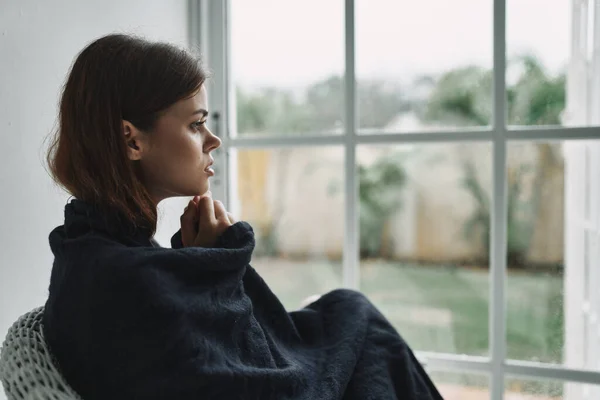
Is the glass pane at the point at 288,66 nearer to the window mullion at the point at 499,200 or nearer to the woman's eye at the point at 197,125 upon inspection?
the window mullion at the point at 499,200

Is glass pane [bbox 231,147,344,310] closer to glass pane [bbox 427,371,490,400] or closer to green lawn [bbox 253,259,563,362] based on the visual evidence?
green lawn [bbox 253,259,563,362]

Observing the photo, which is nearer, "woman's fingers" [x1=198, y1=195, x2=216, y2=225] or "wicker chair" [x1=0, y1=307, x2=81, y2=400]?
"wicker chair" [x1=0, y1=307, x2=81, y2=400]

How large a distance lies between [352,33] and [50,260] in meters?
0.95

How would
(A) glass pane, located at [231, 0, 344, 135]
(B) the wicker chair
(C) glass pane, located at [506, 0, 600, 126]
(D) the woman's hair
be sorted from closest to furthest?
(B) the wicker chair → (D) the woman's hair → (C) glass pane, located at [506, 0, 600, 126] → (A) glass pane, located at [231, 0, 344, 135]

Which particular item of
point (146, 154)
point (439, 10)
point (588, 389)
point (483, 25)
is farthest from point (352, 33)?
point (588, 389)

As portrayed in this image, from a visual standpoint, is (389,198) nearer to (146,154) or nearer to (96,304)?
(146,154)

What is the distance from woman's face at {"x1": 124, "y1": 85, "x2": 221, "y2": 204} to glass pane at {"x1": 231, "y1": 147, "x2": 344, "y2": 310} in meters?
0.62

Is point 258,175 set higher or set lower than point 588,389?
higher

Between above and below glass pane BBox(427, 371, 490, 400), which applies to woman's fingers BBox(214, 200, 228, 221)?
above

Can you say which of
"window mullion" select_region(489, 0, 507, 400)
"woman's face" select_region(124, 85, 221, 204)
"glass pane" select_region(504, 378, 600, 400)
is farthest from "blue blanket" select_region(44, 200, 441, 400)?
"glass pane" select_region(504, 378, 600, 400)

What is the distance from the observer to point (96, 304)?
0.87m

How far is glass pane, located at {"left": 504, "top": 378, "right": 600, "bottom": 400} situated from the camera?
4.94ft

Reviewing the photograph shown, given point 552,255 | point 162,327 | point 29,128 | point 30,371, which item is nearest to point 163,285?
point 162,327

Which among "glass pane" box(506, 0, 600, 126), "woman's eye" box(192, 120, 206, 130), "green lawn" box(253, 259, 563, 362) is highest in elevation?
"glass pane" box(506, 0, 600, 126)
